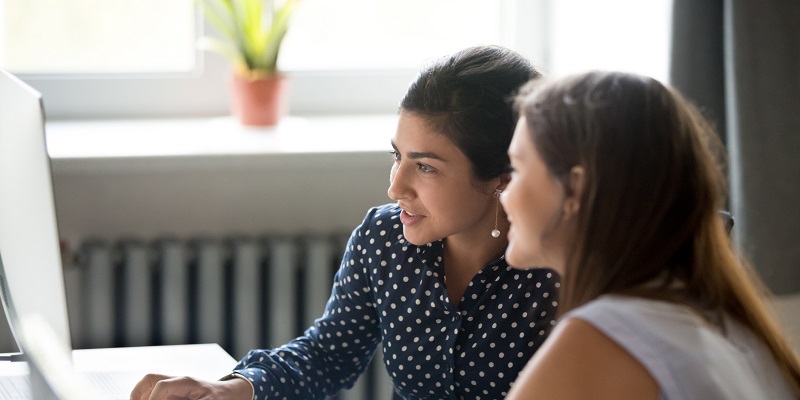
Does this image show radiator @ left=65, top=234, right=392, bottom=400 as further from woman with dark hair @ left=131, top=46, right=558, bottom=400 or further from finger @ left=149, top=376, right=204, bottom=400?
finger @ left=149, top=376, right=204, bottom=400

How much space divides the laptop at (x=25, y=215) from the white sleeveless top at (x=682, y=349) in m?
0.54

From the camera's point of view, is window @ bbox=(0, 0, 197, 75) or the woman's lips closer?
the woman's lips

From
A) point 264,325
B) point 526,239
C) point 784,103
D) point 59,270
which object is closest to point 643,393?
point 526,239

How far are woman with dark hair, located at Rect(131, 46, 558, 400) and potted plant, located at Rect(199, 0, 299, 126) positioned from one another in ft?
3.12

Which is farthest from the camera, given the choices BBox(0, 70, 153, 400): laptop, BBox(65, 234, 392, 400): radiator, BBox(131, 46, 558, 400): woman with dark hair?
BBox(65, 234, 392, 400): radiator

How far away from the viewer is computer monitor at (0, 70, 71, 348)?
1017mm

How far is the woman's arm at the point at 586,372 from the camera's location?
2.79ft

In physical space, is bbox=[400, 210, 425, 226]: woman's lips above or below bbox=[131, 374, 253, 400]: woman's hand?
above

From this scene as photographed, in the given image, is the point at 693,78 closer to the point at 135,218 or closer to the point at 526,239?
the point at 526,239

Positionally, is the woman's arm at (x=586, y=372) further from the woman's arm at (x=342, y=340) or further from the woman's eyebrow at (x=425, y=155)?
the woman's arm at (x=342, y=340)

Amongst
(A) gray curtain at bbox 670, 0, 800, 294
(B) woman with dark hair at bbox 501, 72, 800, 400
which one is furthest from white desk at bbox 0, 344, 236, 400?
(A) gray curtain at bbox 670, 0, 800, 294

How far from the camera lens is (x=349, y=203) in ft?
7.70

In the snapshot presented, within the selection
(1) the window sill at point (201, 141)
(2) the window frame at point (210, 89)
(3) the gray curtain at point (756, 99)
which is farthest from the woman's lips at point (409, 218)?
(2) the window frame at point (210, 89)

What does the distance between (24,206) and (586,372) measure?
58cm
